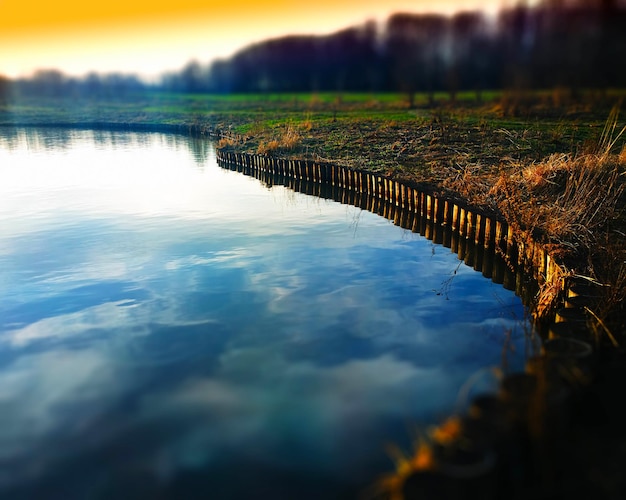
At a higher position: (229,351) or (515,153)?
(515,153)

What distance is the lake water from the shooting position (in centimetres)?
566

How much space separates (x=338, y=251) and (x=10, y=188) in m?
17.8

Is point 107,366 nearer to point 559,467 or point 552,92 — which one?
point 559,467

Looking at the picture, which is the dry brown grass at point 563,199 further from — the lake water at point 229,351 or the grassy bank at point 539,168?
the lake water at point 229,351

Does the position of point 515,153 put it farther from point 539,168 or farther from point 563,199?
point 563,199

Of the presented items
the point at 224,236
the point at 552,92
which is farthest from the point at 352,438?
the point at 224,236

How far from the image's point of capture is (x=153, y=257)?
1285 cm

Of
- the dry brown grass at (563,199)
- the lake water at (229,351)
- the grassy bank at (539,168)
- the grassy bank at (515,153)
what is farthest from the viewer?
the dry brown grass at (563,199)

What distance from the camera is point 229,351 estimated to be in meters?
8.16

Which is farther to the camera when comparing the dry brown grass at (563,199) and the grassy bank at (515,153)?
the dry brown grass at (563,199)

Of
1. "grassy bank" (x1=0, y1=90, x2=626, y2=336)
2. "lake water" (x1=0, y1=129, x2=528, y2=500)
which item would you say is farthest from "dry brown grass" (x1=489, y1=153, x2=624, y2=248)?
"lake water" (x1=0, y1=129, x2=528, y2=500)

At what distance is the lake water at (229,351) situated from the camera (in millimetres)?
5660

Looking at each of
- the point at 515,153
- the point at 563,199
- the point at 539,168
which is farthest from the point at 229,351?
the point at 515,153

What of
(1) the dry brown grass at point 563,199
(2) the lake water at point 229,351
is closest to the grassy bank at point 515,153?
(1) the dry brown grass at point 563,199
